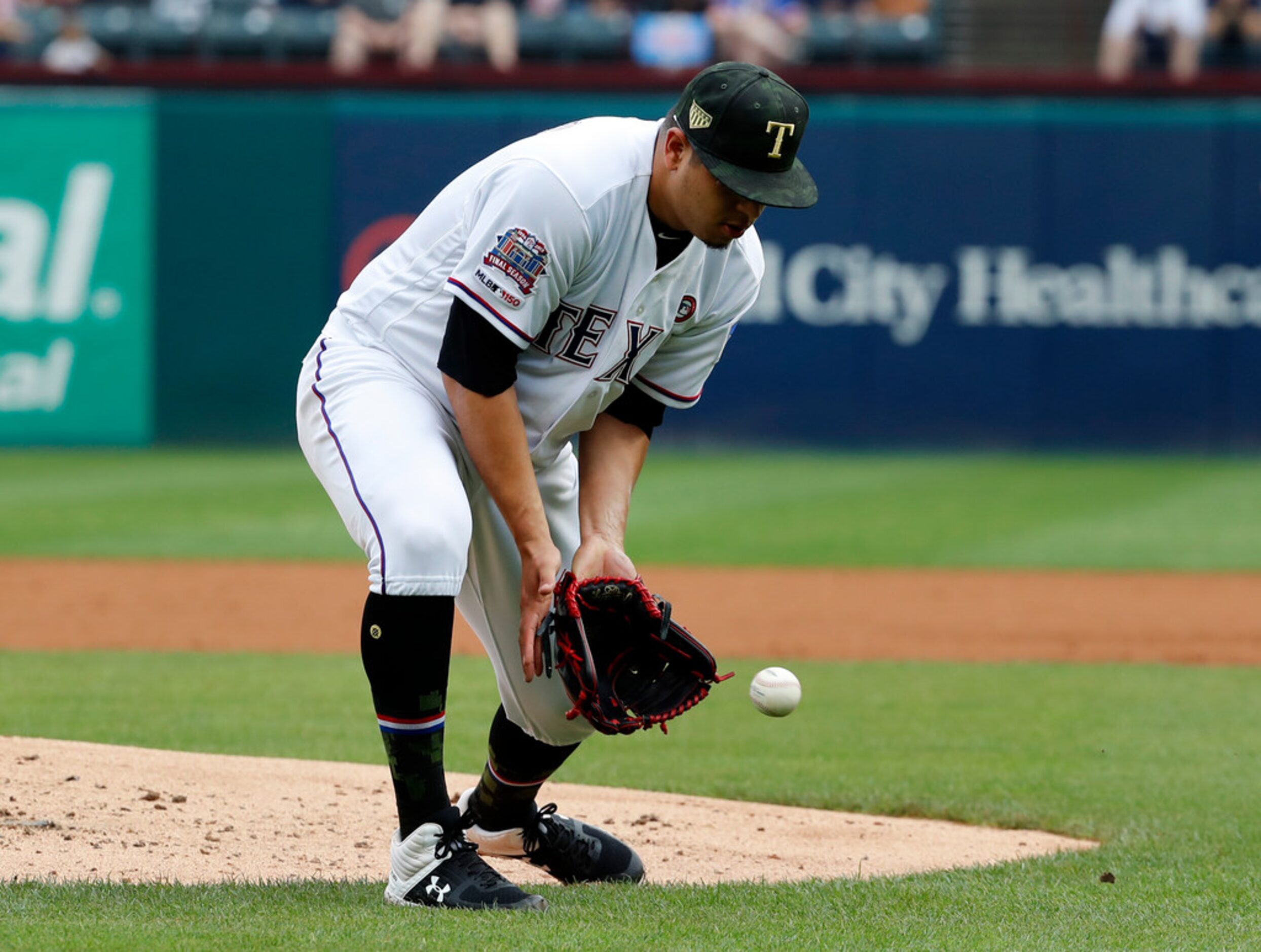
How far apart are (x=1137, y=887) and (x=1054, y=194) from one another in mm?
12902

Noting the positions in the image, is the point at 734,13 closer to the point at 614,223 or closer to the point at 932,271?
the point at 932,271

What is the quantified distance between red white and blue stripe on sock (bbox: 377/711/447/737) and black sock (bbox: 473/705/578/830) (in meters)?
0.43

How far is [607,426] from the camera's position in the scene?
372cm

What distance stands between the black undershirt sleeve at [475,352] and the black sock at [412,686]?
0.38 metres

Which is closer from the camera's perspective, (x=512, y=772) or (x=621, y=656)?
(x=621, y=656)

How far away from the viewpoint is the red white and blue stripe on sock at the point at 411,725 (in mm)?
3268

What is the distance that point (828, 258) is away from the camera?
15.8m

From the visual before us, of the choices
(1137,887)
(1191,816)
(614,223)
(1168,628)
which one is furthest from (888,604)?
(614,223)

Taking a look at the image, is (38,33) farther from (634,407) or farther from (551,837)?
(551,837)

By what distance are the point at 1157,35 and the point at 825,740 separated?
12664mm

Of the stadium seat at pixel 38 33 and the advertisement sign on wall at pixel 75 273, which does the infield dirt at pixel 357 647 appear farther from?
the stadium seat at pixel 38 33

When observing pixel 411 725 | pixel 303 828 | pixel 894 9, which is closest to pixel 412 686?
pixel 411 725

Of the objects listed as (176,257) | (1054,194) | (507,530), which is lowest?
(176,257)

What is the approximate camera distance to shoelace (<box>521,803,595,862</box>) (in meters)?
3.74
